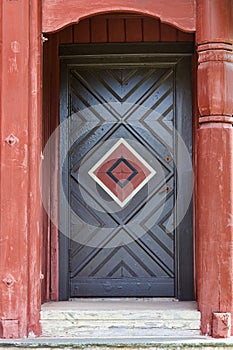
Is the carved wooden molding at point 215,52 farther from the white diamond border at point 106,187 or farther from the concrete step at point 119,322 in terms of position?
the concrete step at point 119,322

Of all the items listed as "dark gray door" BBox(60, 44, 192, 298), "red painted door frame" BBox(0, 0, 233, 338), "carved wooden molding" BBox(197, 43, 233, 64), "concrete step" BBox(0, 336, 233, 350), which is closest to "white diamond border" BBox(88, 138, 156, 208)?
"dark gray door" BBox(60, 44, 192, 298)

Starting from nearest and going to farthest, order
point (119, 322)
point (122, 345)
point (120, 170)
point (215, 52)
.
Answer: point (122, 345)
point (215, 52)
point (119, 322)
point (120, 170)

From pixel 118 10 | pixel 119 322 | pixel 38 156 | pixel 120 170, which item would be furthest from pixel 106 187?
pixel 118 10

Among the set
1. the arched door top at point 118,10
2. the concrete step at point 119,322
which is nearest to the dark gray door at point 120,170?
the concrete step at point 119,322

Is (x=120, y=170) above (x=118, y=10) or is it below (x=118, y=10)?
below

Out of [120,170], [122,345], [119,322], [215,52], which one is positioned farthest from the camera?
[120,170]

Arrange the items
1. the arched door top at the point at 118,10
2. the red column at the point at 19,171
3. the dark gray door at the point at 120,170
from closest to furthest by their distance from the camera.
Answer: the red column at the point at 19,171 → the arched door top at the point at 118,10 → the dark gray door at the point at 120,170

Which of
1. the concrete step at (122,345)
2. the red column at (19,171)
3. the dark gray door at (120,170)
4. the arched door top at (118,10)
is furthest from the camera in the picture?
the dark gray door at (120,170)

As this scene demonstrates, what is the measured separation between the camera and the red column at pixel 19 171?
4734mm

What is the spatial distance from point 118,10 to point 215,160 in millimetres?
Answer: 1263

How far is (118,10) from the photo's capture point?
191 inches

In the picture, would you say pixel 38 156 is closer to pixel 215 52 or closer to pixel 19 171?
pixel 19 171

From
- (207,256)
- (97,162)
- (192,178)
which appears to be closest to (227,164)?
(207,256)

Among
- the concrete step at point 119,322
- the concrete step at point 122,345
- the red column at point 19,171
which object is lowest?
the concrete step at point 122,345
